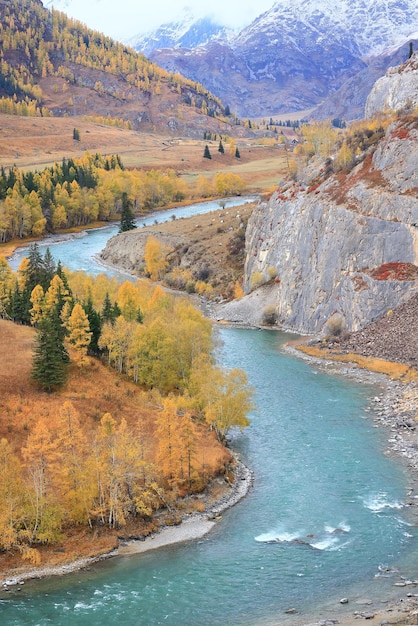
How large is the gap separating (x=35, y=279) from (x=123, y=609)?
52.2 meters

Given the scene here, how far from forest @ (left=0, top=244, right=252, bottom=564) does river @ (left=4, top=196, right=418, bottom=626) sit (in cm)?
403

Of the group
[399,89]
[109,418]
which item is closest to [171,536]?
[109,418]

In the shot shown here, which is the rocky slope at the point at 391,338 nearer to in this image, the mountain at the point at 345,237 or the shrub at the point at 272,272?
the mountain at the point at 345,237

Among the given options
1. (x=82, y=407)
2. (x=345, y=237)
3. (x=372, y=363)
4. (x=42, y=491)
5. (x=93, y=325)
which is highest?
(x=345, y=237)

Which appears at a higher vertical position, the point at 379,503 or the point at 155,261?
the point at 155,261

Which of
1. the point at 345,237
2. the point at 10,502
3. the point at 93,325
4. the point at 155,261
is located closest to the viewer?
the point at 10,502

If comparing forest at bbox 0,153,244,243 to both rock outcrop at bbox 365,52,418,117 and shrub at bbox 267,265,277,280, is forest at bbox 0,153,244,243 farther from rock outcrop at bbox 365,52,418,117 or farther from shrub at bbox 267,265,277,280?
shrub at bbox 267,265,277,280

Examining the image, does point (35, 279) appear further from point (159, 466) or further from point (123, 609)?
point (123, 609)

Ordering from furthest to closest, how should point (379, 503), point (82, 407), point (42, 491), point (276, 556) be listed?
point (82, 407)
point (379, 503)
point (42, 491)
point (276, 556)

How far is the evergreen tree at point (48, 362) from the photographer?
214ft

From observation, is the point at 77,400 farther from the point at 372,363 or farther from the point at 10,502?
the point at 372,363

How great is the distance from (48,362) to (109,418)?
11.0 metres

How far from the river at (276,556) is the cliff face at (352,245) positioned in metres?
32.0

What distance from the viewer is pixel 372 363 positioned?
83.9 m
